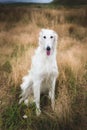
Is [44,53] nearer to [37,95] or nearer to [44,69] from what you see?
[44,69]

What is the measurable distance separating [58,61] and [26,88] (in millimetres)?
297

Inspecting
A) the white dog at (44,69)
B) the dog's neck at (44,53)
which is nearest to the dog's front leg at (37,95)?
the white dog at (44,69)

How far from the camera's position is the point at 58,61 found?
89.7 inches

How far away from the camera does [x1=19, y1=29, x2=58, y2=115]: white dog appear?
1.87 metres

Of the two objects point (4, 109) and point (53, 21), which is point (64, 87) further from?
point (53, 21)

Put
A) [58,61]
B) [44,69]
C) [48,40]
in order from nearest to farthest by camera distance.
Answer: [48,40] < [44,69] < [58,61]

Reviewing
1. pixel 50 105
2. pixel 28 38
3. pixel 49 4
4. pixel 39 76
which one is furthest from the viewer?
pixel 49 4

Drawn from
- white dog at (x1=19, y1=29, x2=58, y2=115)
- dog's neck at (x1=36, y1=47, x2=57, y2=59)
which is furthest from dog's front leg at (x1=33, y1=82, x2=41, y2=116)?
dog's neck at (x1=36, y1=47, x2=57, y2=59)

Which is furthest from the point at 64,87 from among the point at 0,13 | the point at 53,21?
the point at 0,13

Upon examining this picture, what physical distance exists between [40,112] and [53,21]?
0.73 m

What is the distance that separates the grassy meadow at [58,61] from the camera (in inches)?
79.4

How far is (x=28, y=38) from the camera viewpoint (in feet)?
8.04

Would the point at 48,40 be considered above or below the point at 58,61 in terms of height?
above

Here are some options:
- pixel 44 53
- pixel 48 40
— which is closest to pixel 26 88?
pixel 44 53
